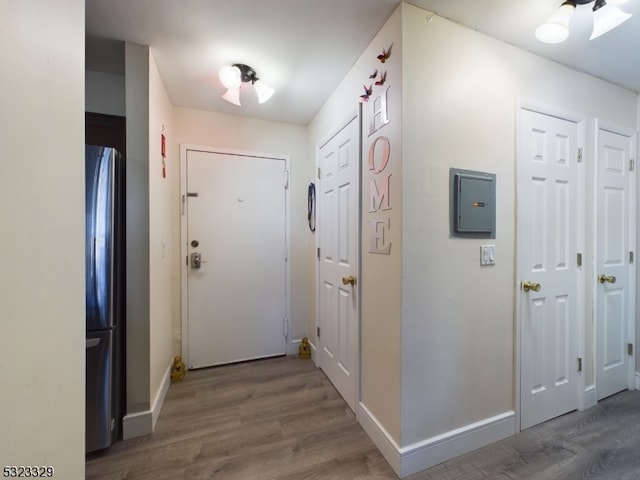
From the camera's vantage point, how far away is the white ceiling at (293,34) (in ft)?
4.37

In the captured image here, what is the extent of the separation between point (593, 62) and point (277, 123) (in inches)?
95.6

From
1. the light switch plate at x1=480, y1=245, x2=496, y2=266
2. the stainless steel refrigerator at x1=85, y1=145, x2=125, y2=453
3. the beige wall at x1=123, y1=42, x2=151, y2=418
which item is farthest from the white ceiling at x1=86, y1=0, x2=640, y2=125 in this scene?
the light switch plate at x1=480, y1=245, x2=496, y2=266

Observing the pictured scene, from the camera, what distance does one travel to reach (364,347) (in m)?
1.70

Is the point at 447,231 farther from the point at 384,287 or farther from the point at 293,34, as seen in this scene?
the point at 293,34

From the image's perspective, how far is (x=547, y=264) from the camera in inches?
66.6

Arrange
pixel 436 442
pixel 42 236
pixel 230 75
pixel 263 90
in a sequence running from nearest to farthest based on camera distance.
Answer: pixel 42 236, pixel 436 442, pixel 230 75, pixel 263 90

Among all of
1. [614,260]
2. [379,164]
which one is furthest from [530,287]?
[379,164]

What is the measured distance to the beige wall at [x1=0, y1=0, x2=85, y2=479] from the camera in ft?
1.61

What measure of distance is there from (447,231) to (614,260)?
1.66 meters

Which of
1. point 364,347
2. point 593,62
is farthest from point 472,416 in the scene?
point 593,62

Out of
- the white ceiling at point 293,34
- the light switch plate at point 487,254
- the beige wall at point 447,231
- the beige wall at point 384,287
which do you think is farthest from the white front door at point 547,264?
the beige wall at point 384,287

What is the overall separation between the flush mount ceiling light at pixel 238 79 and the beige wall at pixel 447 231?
1052 mm

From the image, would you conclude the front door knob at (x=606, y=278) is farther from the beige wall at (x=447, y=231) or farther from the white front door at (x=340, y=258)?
the white front door at (x=340, y=258)

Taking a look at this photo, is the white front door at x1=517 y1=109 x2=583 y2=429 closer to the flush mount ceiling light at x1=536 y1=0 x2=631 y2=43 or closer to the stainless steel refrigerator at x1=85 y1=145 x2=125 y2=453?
the flush mount ceiling light at x1=536 y1=0 x2=631 y2=43
